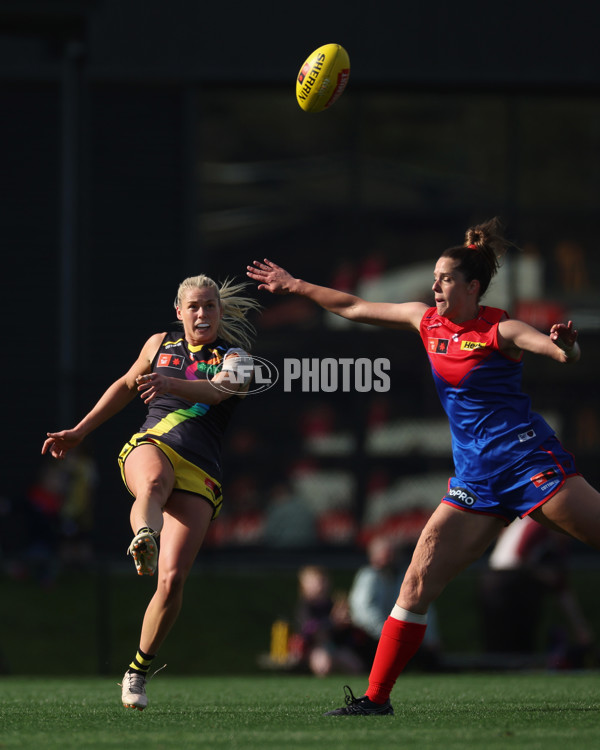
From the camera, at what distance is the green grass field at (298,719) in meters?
4.98

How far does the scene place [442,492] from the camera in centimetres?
1368

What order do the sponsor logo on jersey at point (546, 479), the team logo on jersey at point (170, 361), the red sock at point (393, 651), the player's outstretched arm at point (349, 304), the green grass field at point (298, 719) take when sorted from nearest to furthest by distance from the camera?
1. the green grass field at point (298, 719)
2. the sponsor logo on jersey at point (546, 479)
3. the red sock at point (393, 651)
4. the player's outstretched arm at point (349, 304)
5. the team logo on jersey at point (170, 361)

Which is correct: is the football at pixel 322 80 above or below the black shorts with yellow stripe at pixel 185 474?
above

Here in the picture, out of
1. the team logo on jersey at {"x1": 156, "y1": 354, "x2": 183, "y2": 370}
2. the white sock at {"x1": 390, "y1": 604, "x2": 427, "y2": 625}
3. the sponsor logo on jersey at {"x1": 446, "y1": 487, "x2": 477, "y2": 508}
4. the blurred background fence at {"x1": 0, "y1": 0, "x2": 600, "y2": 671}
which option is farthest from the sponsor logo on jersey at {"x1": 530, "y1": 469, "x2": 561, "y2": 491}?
the blurred background fence at {"x1": 0, "y1": 0, "x2": 600, "y2": 671}

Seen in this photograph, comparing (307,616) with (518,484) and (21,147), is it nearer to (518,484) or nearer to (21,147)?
(518,484)

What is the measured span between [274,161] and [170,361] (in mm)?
10632

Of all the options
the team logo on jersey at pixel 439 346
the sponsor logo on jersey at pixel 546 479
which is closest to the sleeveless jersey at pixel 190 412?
the team logo on jersey at pixel 439 346

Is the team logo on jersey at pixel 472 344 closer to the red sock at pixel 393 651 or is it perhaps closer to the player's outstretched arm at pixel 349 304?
the player's outstretched arm at pixel 349 304

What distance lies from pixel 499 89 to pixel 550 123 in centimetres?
85

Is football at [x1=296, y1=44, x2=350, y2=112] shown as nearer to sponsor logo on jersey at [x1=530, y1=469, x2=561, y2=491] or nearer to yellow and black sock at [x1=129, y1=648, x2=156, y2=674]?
sponsor logo on jersey at [x1=530, y1=469, x2=561, y2=491]

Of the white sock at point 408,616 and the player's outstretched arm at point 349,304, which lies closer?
the white sock at point 408,616

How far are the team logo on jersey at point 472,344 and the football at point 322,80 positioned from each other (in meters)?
2.42

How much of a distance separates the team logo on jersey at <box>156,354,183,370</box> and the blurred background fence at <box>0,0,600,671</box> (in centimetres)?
963

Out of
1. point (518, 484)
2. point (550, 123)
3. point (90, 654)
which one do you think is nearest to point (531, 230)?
point (550, 123)
